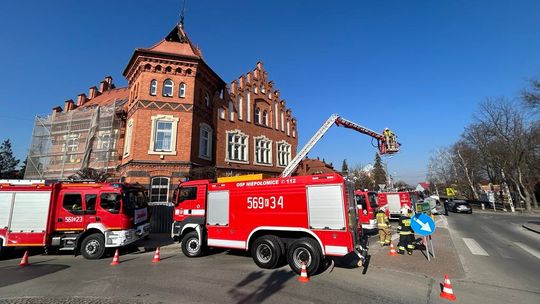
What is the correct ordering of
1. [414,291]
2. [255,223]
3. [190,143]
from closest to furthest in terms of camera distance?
[414,291] → [255,223] → [190,143]

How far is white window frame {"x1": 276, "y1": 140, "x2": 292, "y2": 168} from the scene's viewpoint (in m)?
30.5

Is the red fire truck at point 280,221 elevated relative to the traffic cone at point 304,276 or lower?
elevated

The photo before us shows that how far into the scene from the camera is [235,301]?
5730 mm

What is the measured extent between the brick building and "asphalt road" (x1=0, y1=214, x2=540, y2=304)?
9.87 m

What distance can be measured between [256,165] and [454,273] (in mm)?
20587

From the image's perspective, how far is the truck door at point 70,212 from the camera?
10.8 metres

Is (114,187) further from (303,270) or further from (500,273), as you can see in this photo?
(500,273)

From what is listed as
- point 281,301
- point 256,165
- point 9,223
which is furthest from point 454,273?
point 256,165

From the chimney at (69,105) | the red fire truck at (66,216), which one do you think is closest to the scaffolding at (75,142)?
the chimney at (69,105)

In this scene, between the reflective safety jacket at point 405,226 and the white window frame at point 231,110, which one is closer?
the reflective safety jacket at point 405,226

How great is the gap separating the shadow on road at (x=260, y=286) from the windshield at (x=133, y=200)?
6394 mm

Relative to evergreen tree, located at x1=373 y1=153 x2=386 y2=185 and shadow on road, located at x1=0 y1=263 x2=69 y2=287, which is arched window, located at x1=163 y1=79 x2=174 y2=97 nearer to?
shadow on road, located at x1=0 y1=263 x2=69 y2=287

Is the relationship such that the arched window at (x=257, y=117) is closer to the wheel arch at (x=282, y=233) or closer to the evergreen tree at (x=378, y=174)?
the wheel arch at (x=282, y=233)

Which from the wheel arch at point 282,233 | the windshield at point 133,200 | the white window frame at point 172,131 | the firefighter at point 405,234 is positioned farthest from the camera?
the white window frame at point 172,131
